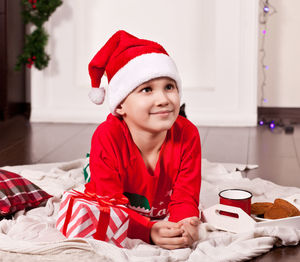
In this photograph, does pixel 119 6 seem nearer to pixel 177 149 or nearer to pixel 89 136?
pixel 89 136

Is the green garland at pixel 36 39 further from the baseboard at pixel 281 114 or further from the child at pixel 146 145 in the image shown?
the child at pixel 146 145

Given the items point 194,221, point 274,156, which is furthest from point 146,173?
point 274,156

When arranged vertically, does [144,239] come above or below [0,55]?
below

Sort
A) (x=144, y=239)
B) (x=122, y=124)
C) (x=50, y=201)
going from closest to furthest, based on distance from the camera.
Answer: (x=144, y=239) → (x=122, y=124) → (x=50, y=201)

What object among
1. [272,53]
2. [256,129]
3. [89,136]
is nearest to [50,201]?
[89,136]

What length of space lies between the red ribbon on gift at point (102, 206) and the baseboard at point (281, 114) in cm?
224

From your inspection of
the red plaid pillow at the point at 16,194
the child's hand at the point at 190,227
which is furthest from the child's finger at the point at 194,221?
the red plaid pillow at the point at 16,194

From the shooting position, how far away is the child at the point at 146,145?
127cm

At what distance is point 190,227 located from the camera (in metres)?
1.27

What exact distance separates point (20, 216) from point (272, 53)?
2341mm

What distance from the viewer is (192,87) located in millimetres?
3242

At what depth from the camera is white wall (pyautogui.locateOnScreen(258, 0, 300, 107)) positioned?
329 cm

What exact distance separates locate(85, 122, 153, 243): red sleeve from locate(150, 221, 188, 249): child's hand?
22 millimetres

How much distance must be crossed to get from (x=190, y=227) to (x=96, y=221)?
0.76 ft
